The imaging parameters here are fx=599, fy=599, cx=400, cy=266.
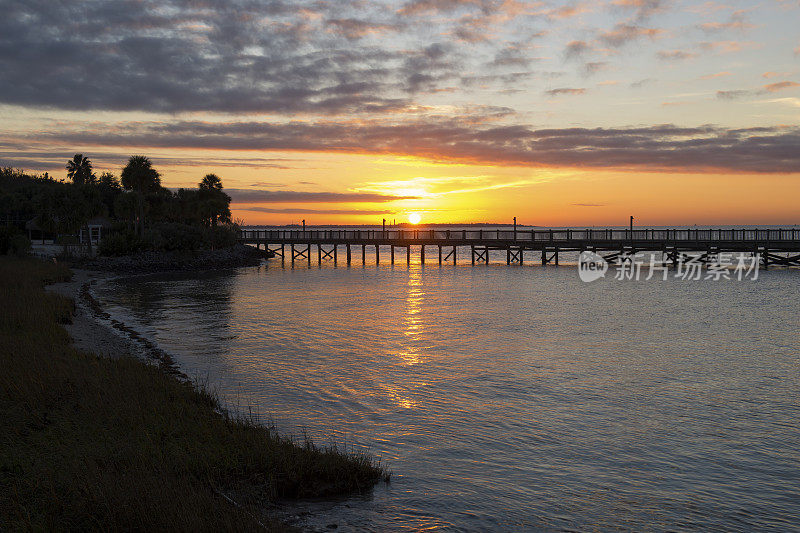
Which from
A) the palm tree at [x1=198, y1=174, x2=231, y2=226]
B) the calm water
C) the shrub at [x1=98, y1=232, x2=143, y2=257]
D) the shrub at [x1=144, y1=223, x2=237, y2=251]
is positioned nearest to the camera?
the calm water

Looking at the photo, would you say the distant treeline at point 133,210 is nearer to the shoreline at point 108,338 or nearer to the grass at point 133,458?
the shoreline at point 108,338

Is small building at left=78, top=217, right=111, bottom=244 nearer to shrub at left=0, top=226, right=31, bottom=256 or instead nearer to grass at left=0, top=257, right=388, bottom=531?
shrub at left=0, top=226, right=31, bottom=256

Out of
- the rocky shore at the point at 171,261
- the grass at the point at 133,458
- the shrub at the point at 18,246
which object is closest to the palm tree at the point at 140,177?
the rocky shore at the point at 171,261

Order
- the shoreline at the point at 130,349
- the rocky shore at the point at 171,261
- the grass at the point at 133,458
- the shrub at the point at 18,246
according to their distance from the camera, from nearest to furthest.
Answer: the grass at the point at 133,458
the shoreline at the point at 130,349
the shrub at the point at 18,246
the rocky shore at the point at 171,261

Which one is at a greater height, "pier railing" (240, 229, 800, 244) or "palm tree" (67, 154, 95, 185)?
"palm tree" (67, 154, 95, 185)

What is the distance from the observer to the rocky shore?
184 ft

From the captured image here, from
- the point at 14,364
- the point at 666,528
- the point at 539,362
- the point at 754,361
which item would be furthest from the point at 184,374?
the point at 754,361

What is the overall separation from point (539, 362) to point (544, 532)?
1126 cm

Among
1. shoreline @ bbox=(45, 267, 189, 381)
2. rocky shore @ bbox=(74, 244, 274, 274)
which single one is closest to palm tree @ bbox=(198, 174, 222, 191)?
rocky shore @ bbox=(74, 244, 274, 274)

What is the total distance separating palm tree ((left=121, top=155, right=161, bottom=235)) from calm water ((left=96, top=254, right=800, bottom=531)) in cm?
3593

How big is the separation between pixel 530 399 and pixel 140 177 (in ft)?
202

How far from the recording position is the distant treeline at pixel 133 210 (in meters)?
57.6

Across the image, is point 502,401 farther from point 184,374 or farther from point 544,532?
point 184,374

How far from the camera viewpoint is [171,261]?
63.8m
